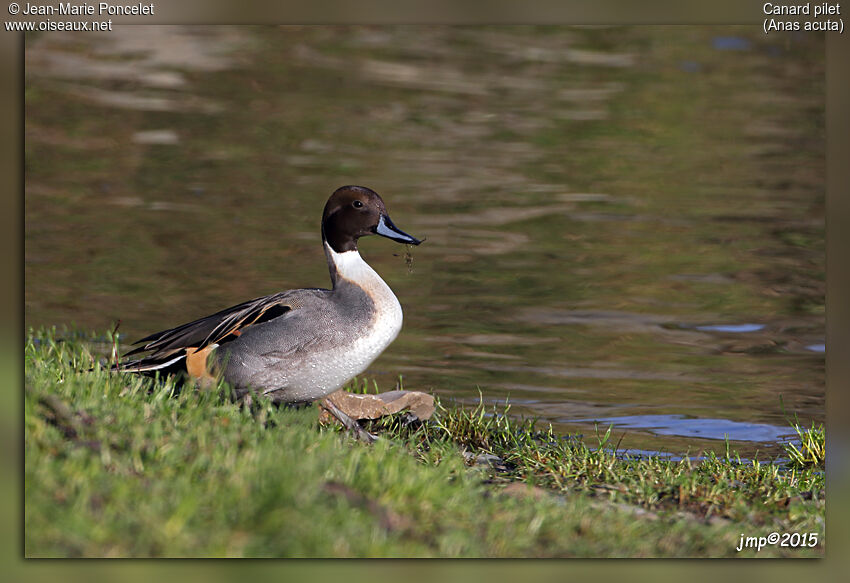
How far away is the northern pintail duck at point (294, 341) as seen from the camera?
6.83m

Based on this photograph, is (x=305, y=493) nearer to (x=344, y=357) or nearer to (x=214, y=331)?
(x=344, y=357)

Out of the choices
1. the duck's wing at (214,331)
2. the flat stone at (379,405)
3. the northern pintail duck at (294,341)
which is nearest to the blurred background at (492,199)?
the flat stone at (379,405)

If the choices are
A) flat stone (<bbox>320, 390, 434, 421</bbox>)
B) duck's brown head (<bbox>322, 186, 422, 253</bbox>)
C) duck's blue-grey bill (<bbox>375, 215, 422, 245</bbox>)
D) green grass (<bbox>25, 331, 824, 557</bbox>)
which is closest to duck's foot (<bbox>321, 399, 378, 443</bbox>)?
green grass (<bbox>25, 331, 824, 557</bbox>)

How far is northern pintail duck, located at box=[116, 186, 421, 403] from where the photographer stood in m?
6.83

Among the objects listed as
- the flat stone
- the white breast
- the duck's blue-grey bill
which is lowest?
the flat stone

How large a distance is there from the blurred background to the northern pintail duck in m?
1.93

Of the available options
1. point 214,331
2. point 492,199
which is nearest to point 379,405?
point 214,331

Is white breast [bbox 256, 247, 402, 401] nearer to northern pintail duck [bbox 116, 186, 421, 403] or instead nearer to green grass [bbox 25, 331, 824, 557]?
northern pintail duck [bbox 116, 186, 421, 403]

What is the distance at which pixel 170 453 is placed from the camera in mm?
5121

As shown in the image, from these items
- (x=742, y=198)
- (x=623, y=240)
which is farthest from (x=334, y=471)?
(x=742, y=198)

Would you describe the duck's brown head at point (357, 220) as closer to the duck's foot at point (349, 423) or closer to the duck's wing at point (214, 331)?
the duck's wing at point (214, 331)

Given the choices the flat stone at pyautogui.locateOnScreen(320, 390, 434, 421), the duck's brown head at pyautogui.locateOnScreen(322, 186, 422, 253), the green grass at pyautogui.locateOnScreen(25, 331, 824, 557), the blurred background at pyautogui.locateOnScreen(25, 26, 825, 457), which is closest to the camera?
the green grass at pyautogui.locateOnScreen(25, 331, 824, 557)

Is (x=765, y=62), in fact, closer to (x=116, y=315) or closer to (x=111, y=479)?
(x=116, y=315)

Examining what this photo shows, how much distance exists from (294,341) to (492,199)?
10224 millimetres
